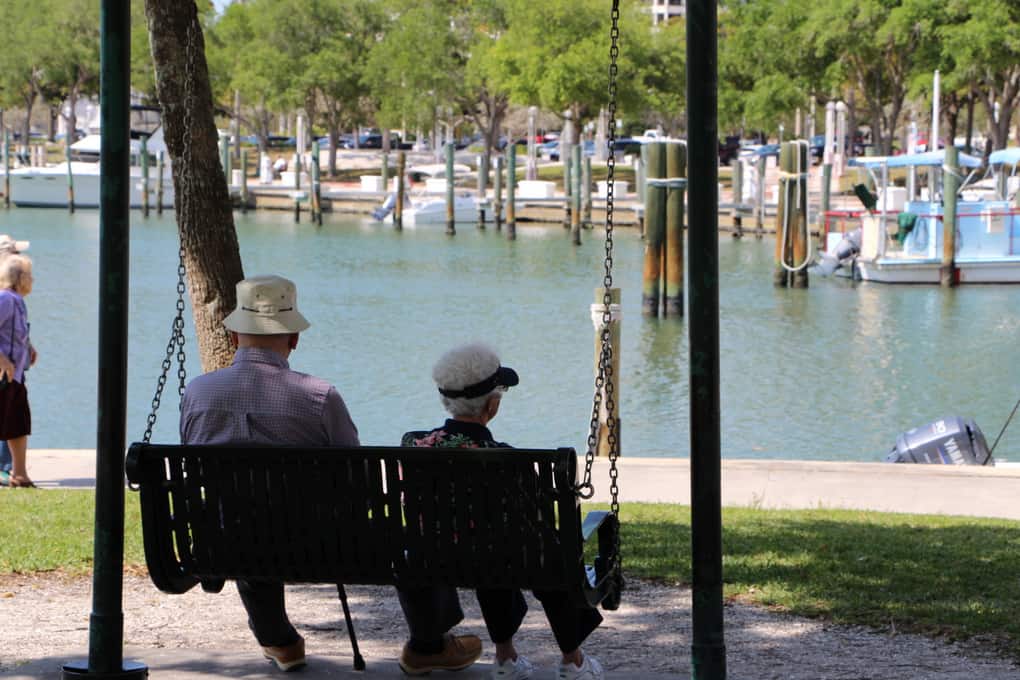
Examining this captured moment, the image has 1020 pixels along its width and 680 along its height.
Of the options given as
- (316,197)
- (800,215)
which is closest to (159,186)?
(316,197)

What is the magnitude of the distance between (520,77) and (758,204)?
15.9m

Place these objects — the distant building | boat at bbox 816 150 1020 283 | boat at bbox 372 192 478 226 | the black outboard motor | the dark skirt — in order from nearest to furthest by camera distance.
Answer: the dark skirt, the black outboard motor, boat at bbox 816 150 1020 283, boat at bbox 372 192 478 226, the distant building

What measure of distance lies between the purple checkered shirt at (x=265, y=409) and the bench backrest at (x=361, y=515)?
17 centimetres

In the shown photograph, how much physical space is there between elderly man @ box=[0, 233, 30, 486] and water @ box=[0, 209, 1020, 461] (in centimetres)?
690

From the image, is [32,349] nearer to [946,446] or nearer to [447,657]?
[447,657]

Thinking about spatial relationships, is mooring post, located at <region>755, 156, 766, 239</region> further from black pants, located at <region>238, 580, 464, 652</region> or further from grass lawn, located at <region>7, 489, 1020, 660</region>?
black pants, located at <region>238, 580, 464, 652</region>

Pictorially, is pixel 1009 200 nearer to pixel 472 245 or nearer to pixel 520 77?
pixel 472 245

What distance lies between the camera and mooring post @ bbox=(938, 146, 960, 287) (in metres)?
31.7

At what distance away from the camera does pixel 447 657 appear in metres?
5.35

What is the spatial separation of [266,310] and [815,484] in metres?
6.00

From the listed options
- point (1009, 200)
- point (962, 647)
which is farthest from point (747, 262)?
point (962, 647)

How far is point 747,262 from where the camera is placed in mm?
40906

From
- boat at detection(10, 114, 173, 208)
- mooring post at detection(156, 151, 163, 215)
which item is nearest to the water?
mooring post at detection(156, 151, 163, 215)

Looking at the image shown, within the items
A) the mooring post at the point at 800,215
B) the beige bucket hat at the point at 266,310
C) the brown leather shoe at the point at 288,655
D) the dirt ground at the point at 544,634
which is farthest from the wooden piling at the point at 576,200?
the brown leather shoe at the point at 288,655
